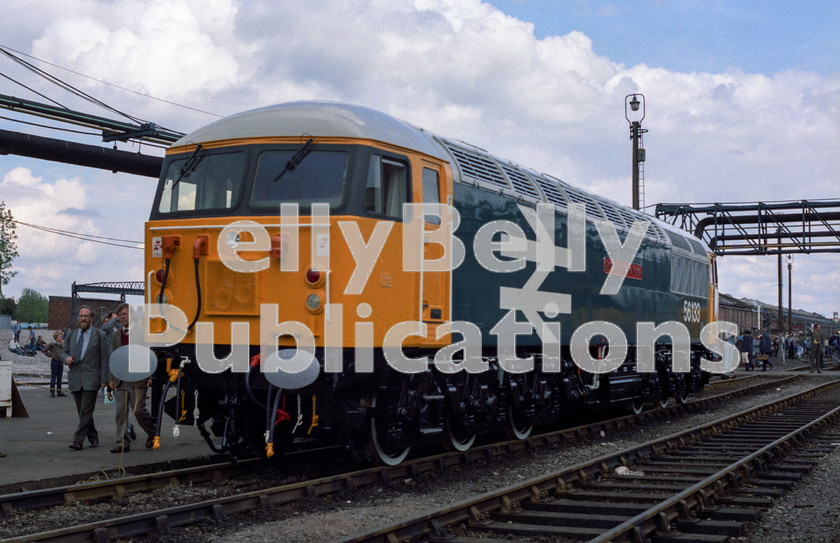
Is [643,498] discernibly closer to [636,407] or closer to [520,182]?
[520,182]

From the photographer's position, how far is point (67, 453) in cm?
1030

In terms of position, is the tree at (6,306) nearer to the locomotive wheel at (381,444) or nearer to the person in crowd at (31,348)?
the person in crowd at (31,348)

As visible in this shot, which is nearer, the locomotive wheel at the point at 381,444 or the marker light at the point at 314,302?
the marker light at the point at 314,302

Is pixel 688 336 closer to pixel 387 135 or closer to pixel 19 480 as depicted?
pixel 387 135

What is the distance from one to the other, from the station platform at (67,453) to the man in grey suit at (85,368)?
298 millimetres

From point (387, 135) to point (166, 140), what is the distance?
49.9 feet

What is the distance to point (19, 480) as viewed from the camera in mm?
8305

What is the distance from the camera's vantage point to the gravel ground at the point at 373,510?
22.3 feet

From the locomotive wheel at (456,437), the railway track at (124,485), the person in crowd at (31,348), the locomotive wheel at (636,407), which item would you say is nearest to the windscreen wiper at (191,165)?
the railway track at (124,485)

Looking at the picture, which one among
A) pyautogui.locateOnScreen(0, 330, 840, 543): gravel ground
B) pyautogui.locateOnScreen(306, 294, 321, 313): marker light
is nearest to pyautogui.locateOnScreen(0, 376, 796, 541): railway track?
pyautogui.locateOnScreen(0, 330, 840, 543): gravel ground

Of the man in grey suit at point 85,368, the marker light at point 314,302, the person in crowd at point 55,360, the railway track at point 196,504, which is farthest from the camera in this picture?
the person in crowd at point 55,360

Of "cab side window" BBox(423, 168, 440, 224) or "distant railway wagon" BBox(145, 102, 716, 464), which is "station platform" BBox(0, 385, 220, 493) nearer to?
"distant railway wagon" BBox(145, 102, 716, 464)

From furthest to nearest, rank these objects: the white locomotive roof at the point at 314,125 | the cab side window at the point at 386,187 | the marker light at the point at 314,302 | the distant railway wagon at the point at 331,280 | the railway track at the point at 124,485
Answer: the white locomotive roof at the point at 314,125 → the cab side window at the point at 386,187 → the distant railway wagon at the point at 331,280 → the marker light at the point at 314,302 → the railway track at the point at 124,485

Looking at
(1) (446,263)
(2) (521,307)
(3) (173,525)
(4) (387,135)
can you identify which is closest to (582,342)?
(2) (521,307)
